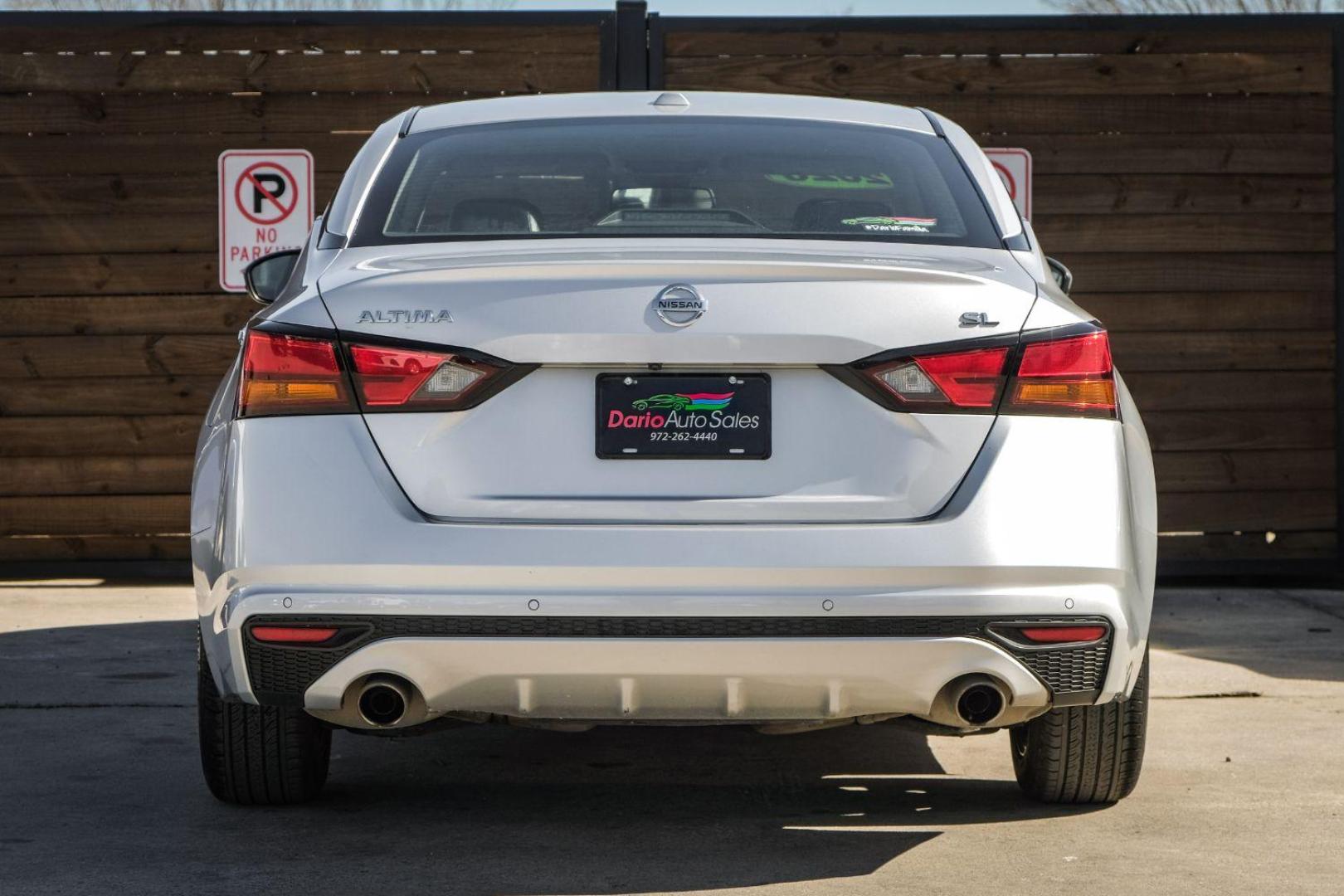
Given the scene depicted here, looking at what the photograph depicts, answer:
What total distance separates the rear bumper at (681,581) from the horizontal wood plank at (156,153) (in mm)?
5744

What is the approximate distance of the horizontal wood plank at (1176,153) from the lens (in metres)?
9.16

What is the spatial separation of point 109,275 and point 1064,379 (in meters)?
6.54

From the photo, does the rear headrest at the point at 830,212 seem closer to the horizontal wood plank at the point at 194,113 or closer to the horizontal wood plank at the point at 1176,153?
the horizontal wood plank at the point at 1176,153

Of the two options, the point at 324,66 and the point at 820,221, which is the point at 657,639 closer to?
the point at 820,221

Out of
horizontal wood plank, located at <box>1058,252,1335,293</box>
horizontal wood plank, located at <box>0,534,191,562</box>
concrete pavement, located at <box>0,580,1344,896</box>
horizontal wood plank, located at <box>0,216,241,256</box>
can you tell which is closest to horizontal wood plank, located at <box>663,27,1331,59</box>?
horizontal wood plank, located at <box>1058,252,1335,293</box>

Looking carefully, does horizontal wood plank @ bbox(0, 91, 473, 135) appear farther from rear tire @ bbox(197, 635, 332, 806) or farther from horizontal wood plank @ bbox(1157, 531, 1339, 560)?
rear tire @ bbox(197, 635, 332, 806)

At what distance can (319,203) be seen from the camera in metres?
9.16

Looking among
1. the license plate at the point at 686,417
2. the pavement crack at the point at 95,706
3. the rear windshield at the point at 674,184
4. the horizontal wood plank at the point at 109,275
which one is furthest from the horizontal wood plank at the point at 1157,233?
the license plate at the point at 686,417

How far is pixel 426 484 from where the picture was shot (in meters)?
3.53

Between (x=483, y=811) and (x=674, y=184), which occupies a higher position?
(x=674, y=184)

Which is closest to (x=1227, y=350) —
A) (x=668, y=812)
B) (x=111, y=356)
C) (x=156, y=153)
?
(x=156, y=153)

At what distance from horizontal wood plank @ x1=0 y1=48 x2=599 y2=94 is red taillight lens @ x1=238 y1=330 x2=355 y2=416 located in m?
5.64

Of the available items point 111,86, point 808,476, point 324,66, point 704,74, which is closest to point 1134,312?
point 704,74

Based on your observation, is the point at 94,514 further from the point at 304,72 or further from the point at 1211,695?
the point at 1211,695
